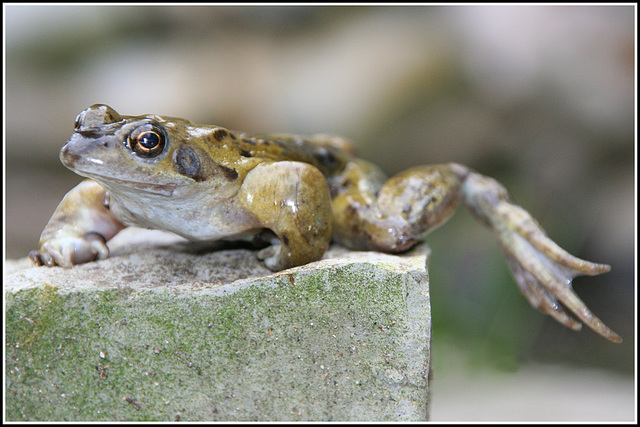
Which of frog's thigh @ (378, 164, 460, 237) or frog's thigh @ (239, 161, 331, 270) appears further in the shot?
frog's thigh @ (378, 164, 460, 237)

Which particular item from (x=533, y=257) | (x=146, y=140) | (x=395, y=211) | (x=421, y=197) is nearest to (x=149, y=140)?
(x=146, y=140)

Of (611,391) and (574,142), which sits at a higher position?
(574,142)

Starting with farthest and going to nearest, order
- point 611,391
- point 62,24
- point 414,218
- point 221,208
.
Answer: point 62,24 < point 611,391 < point 414,218 < point 221,208

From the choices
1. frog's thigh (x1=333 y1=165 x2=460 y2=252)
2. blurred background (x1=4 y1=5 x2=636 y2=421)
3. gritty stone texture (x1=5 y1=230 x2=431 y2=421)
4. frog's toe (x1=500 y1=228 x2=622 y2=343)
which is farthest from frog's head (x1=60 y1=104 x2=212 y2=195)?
blurred background (x1=4 y1=5 x2=636 y2=421)

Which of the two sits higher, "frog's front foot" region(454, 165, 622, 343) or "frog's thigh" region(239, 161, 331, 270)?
"frog's thigh" region(239, 161, 331, 270)

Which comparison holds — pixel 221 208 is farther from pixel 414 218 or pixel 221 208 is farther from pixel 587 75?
pixel 587 75

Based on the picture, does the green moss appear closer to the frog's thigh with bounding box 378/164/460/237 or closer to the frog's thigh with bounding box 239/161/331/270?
the frog's thigh with bounding box 239/161/331/270

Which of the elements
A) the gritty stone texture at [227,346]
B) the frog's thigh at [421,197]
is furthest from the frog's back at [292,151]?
the gritty stone texture at [227,346]

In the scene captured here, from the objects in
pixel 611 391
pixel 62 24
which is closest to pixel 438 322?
pixel 611 391
